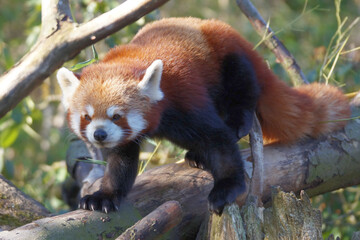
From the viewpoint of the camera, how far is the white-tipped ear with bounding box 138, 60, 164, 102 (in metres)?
2.36

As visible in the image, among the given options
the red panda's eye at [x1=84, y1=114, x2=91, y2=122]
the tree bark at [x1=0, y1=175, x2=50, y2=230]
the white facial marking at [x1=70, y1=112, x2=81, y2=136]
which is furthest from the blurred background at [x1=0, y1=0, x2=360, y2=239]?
the red panda's eye at [x1=84, y1=114, x2=91, y2=122]

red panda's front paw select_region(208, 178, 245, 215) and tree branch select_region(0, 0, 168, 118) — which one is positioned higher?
tree branch select_region(0, 0, 168, 118)

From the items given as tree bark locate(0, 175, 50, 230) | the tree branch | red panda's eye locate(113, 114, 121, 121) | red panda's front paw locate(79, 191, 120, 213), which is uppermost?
the tree branch

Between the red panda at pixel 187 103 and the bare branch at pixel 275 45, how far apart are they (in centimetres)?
65

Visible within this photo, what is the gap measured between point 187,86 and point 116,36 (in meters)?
2.20

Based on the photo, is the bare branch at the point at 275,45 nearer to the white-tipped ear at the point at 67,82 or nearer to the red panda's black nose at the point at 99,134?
the white-tipped ear at the point at 67,82

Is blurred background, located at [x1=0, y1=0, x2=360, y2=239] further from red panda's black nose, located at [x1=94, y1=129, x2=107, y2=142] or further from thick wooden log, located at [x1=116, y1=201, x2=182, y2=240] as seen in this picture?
thick wooden log, located at [x1=116, y1=201, x2=182, y2=240]

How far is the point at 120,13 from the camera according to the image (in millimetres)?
2473

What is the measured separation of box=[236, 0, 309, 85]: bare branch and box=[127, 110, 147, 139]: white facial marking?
1.70m

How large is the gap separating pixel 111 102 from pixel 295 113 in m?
1.36

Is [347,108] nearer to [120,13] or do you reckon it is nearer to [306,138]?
[306,138]

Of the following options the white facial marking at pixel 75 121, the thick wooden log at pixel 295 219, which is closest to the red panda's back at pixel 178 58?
the white facial marking at pixel 75 121

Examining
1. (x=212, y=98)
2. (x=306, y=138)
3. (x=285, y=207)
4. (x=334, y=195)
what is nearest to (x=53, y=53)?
(x=212, y=98)

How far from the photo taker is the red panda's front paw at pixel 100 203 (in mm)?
2471
